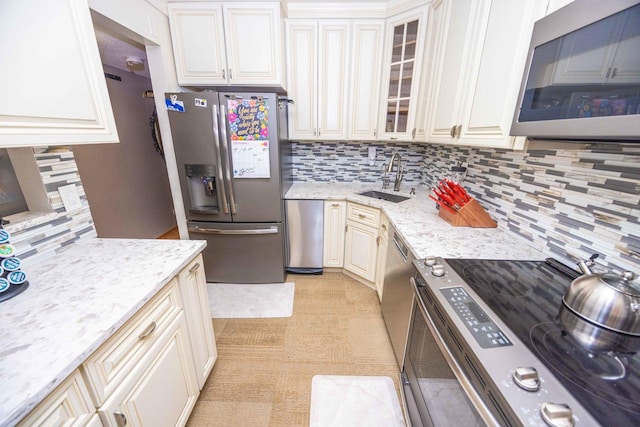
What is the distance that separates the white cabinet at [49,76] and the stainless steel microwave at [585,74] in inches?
62.4

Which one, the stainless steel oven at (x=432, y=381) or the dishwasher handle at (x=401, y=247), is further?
the dishwasher handle at (x=401, y=247)

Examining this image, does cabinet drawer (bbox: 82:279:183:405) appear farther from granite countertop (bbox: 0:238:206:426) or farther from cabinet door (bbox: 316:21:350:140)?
cabinet door (bbox: 316:21:350:140)

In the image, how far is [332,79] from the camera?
2238mm

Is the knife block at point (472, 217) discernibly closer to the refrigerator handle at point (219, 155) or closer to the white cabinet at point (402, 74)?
the white cabinet at point (402, 74)

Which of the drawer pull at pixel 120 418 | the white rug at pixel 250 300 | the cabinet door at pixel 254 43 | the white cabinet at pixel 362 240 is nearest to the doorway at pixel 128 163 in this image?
the cabinet door at pixel 254 43

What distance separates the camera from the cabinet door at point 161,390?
781mm

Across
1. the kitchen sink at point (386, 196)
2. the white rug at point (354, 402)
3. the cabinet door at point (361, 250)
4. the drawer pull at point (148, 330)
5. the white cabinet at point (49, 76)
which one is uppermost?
the white cabinet at point (49, 76)

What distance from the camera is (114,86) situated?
279 centimetres

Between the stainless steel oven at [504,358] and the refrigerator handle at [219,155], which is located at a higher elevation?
the refrigerator handle at [219,155]

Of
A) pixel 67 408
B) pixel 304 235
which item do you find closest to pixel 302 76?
pixel 304 235

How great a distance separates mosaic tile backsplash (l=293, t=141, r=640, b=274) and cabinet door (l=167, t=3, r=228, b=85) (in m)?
2.12

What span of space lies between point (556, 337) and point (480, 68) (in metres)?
1.24

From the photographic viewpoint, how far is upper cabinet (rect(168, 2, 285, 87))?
192 centimetres

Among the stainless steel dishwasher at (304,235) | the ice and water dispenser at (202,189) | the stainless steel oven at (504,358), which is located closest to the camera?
the stainless steel oven at (504,358)
